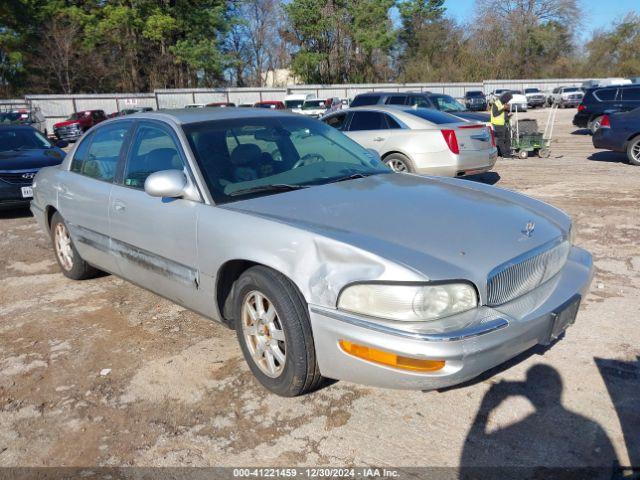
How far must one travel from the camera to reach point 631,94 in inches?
678

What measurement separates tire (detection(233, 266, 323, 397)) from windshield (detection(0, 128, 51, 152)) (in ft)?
25.9

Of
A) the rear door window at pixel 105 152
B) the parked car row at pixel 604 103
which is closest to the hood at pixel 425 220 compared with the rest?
the rear door window at pixel 105 152

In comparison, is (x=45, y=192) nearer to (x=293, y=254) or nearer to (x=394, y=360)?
(x=293, y=254)

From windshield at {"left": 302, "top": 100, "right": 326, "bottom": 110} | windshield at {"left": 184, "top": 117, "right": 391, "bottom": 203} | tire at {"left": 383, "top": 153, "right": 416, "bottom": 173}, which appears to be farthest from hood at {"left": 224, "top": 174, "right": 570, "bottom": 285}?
windshield at {"left": 302, "top": 100, "right": 326, "bottom": 110}

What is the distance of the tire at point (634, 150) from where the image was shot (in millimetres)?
11539

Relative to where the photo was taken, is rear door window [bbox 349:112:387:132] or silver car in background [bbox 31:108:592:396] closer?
silver car in background [bbox 31:108:592:396]

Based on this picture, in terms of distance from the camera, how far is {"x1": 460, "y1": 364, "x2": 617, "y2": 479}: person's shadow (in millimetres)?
2506

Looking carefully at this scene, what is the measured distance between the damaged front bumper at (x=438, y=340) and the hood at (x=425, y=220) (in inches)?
9.2

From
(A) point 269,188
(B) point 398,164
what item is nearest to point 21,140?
(B) point 398,164

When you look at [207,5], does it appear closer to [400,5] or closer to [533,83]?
[400,5]

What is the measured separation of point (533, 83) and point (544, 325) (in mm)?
55754

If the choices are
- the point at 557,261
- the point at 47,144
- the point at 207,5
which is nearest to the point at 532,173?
the point at 557,261

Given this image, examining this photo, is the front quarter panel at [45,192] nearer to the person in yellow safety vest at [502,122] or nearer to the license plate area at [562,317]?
the license plate area at [562,317]

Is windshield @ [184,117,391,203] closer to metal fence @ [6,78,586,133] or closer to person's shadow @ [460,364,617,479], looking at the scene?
person's shadow @ [460,364,617,479]
